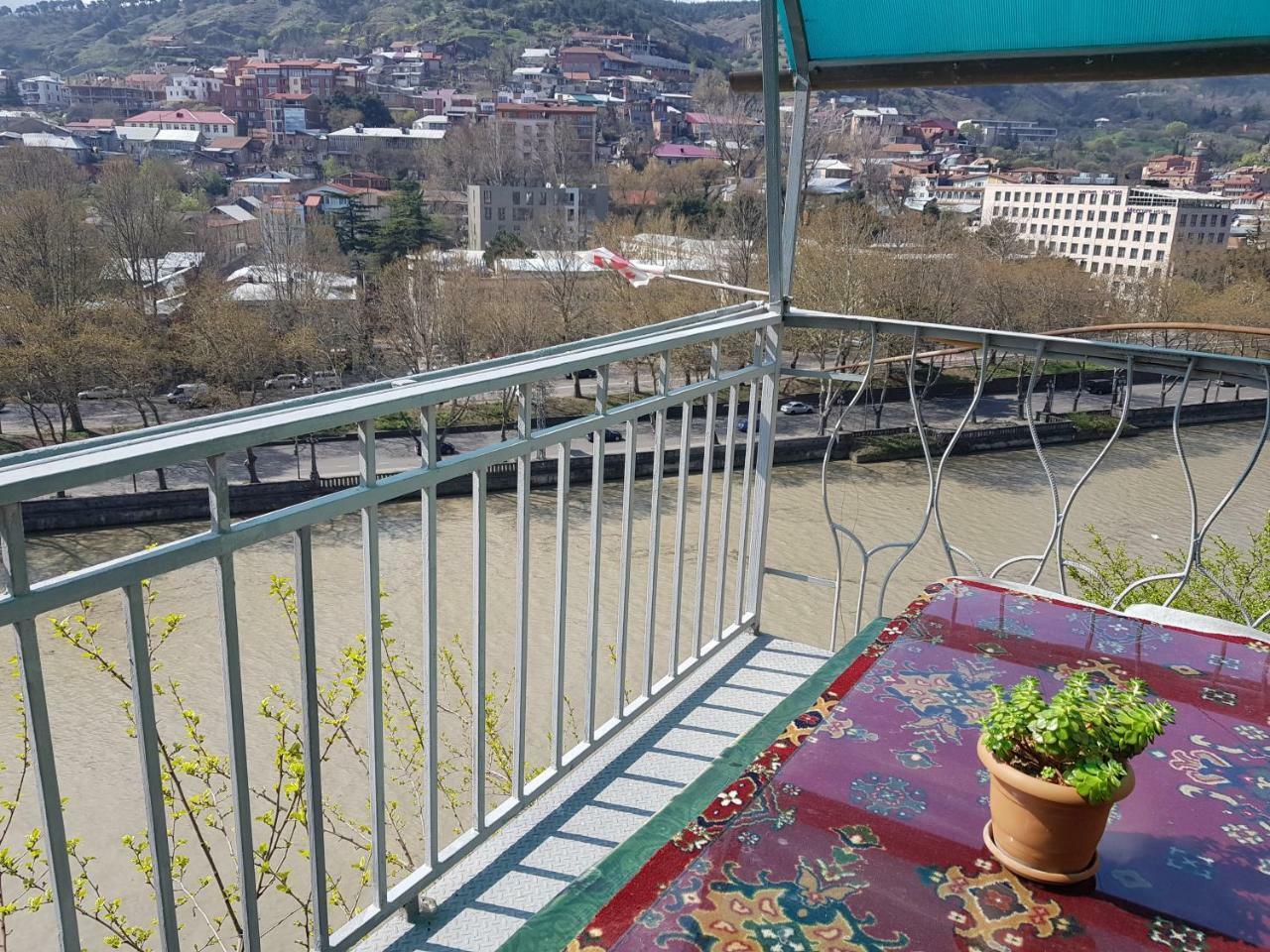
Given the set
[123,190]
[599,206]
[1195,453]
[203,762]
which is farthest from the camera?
[599,206]

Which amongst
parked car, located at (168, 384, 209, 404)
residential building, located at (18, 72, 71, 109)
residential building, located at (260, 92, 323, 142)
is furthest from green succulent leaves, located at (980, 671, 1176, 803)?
residential building, located at (18, 72, 71, 109)

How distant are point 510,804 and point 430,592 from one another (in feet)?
1.83

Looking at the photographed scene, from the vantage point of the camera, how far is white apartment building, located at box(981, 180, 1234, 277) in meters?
33.2

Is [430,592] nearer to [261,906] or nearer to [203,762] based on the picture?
[203,762]

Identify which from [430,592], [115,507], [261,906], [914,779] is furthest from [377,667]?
[115,507]

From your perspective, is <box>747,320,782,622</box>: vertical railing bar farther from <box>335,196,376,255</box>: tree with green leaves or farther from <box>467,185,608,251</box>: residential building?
<box>467,185,608,251</box>: residential building

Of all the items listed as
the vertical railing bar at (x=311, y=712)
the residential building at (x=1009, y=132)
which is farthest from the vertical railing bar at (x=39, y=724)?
the residential building at (x=1009, y=132)

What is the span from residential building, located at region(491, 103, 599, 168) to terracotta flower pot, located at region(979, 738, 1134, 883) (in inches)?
1959

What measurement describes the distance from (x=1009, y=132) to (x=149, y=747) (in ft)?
292

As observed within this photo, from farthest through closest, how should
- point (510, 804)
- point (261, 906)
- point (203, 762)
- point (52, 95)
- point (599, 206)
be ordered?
1. point (52, 95)
2. point (599, 206)
3. point (261, 906)
4. point (203, 762)
5. point (510, 804)

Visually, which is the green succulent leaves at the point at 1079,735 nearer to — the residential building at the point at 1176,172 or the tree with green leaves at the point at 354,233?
the tree with green leaves at the point at 354,233

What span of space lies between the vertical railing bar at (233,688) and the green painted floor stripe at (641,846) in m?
0.39

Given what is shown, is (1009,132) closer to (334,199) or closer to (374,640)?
(334,199)

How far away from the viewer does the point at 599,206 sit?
40.3 metres
